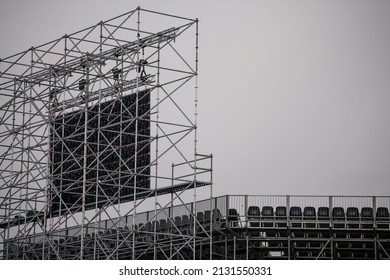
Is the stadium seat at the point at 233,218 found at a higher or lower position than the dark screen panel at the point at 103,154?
lower

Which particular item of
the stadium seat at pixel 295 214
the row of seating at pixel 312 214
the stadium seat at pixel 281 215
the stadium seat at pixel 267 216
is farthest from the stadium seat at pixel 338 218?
the stadium seat at pixel 267 216

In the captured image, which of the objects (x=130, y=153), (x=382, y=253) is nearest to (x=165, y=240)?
(x=130, y=153)

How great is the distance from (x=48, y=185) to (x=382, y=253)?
12.3 meters

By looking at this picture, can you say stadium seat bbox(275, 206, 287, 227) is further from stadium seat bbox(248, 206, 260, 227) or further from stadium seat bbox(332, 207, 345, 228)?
stadium seat bbox(332, 207, 345, 228)

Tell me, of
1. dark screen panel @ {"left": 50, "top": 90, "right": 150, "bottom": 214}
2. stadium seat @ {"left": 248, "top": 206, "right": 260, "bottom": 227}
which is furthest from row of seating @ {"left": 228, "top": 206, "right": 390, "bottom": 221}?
dark screen panel @ {"left": 50, "top": 90, "right": 150, "bottom": 214}

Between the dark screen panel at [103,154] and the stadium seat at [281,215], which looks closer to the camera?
the dark screen panel at [103,154]

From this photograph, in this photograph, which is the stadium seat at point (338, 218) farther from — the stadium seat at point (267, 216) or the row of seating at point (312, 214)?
the stadium seat at point (267, 216)

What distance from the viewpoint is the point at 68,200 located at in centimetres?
4375

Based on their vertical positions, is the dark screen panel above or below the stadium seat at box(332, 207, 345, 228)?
above

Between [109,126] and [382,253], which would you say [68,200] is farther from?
[382,253]

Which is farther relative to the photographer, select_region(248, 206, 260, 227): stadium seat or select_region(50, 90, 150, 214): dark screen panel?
select_region(248, 206, 260, 227): stadium seat

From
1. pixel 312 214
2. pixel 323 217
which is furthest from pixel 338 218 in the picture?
pixel 312 214

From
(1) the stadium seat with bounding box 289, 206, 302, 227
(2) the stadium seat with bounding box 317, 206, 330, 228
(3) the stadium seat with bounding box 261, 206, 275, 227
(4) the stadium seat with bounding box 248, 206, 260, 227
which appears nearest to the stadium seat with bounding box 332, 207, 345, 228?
(2) the stadium seat with bounding box 317, 206, 330, 228

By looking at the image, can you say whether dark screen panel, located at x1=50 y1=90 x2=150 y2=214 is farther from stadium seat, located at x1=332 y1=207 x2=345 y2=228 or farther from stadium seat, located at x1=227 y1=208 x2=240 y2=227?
stadium seat, located at x1=332 y1=207 x2=345 y2=228
